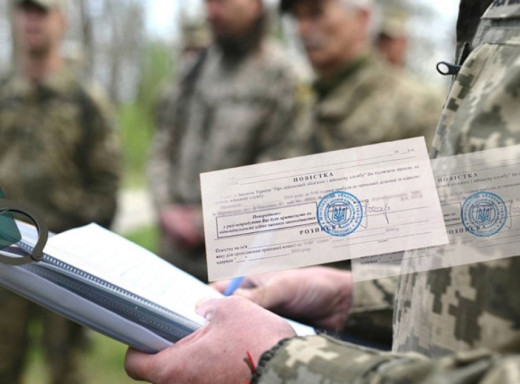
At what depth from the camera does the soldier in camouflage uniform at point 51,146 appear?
3.31m

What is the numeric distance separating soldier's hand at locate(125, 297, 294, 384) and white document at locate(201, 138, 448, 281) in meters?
0.06

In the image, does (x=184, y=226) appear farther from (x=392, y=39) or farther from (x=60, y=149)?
(x=392, y=39)

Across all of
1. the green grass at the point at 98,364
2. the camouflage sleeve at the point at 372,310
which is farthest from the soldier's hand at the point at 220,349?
the green grass at the point at 98,364

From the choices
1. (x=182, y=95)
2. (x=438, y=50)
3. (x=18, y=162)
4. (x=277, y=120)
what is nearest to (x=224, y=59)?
(x=182, y=95)

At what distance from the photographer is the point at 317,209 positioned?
839mm

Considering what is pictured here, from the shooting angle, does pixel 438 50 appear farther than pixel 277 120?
Yes

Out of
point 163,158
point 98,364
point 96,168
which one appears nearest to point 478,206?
point 163,158

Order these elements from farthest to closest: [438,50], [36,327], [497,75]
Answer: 1. [438,50]
2. [36,327]
3. [497,75]

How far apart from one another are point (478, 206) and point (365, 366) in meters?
0.23

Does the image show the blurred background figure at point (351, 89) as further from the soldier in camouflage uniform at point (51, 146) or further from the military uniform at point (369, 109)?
the soldier in camouflage uniform at point (51, 146)

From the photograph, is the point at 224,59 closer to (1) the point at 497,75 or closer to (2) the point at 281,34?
(1) the point at 497,75

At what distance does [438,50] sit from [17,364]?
13.1 metres

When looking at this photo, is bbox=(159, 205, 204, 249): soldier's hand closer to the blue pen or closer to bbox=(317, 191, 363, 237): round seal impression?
the blue pen

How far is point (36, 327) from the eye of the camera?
4.60 meters
